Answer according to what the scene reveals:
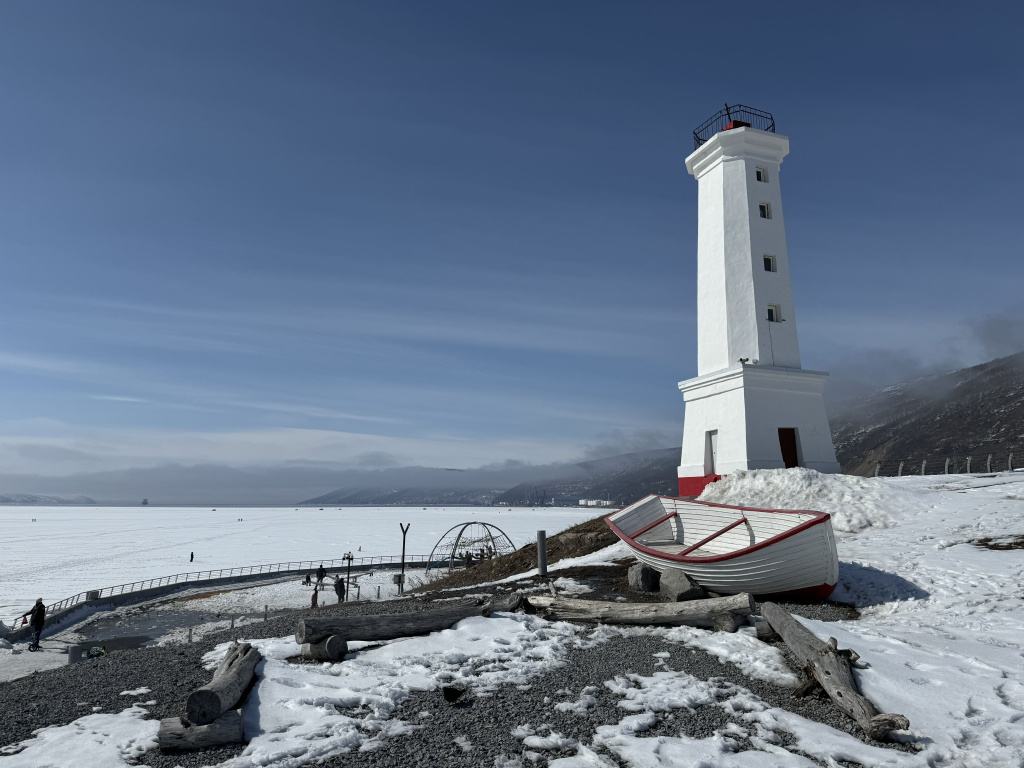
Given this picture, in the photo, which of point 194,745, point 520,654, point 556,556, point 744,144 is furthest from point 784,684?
point 744,144

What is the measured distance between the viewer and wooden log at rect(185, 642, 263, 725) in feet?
17.0

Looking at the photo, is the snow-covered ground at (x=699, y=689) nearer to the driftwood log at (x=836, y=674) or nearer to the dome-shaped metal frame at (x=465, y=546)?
the driftwood log at (x=836, y=674)

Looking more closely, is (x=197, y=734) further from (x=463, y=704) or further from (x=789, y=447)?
(x=789, y=447)

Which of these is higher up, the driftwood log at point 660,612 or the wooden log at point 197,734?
the driftwood log at point 660,612

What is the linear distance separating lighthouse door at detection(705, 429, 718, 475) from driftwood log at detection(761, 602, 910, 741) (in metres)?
13.4

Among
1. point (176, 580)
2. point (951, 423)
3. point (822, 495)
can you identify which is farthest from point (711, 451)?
point (951, 423)

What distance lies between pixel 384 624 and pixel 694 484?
1532 cm

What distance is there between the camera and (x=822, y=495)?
57.5ft

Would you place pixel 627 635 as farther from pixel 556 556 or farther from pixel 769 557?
pixel 556 556

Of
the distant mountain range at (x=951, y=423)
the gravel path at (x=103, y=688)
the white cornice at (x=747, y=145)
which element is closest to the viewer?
the gravel path at (x=103, y=688)

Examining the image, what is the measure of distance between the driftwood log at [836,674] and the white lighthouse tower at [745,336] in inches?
500

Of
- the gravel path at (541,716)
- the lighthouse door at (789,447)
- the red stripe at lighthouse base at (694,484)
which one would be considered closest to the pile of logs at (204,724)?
the gravel path at (541,716)

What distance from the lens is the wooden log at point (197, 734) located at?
5.02 metres

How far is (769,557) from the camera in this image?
1064cm
